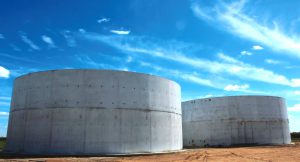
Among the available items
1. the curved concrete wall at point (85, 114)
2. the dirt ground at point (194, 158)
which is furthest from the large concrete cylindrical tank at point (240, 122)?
the curved concrete wall at point (85, 114)

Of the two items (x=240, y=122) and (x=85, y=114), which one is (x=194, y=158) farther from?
(x=240, y=122)

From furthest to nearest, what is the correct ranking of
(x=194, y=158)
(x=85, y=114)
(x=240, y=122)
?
(x=240, y=122), (x=85, y=114), (x=194, y=158)

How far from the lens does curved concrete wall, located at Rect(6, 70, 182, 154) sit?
16734mm

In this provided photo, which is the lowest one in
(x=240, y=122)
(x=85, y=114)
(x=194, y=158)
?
(x=194, y=158)

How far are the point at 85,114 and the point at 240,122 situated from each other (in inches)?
888

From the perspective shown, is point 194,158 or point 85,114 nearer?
point 194,158

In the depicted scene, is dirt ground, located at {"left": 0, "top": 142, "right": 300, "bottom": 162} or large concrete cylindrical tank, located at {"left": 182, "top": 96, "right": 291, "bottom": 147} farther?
large concrete cylindrical tank, located at {"left": 182, "top": 96, "right": 291, "bottom": 147}

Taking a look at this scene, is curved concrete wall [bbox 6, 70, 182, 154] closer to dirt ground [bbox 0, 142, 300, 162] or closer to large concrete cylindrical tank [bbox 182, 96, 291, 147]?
dirt ground [bbox 0, 142, 300, 162]

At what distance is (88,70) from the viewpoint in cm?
1780

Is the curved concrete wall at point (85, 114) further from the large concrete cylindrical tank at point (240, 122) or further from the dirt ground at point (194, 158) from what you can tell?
the large concrete cylindrical tank at point (240, 122)

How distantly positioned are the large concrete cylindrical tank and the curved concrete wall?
1646 cm

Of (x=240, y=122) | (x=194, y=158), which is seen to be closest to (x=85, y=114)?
(x=194, y=158)

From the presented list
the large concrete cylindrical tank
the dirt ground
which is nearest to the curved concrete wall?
the dirt ground

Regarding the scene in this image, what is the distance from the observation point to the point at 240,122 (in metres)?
33.5
